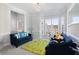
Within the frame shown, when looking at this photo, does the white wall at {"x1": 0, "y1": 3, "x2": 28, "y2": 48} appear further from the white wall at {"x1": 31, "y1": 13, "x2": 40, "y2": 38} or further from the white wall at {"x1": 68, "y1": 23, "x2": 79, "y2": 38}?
the white wall at {"x1": 68, "y1": 23, "x2": 79, "y2": 38}

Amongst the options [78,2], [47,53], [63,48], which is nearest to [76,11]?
[78,2]

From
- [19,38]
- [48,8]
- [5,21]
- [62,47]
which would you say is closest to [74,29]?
[62,47]

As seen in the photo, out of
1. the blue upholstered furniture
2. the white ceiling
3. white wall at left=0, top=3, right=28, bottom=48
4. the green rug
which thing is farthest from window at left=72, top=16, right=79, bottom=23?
white wall at left=0, top=3, right=28, bottom=48

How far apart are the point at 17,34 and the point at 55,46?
695mm

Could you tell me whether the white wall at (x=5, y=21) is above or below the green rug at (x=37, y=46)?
above

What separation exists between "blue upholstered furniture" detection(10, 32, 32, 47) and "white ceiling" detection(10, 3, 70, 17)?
43 cm

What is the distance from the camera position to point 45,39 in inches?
85.5

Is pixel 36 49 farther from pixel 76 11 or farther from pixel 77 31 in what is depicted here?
pixel 76 11

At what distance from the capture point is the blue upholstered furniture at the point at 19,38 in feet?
6.98

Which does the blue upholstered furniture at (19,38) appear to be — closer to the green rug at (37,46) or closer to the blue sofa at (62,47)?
the green rug at (37,46)

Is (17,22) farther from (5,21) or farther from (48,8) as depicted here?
(48,8)

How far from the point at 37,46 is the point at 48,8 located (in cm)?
69

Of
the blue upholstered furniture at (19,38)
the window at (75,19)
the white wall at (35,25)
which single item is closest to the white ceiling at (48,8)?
the white wall at (35,25)

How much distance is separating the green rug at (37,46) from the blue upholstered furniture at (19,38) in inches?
3.3
